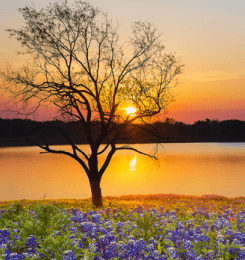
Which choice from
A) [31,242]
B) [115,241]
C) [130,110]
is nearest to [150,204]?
[130,110]

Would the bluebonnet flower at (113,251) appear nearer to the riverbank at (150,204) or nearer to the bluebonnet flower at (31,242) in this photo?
the bluebonnet flower at (31,242)

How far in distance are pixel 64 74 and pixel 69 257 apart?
15789mm

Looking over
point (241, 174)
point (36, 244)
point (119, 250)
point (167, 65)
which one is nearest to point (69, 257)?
point (119, 250)

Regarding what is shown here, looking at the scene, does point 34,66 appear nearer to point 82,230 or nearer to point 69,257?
point 82,230

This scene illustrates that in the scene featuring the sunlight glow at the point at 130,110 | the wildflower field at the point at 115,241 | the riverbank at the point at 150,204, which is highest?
the sunlight glow at the point at 130,110

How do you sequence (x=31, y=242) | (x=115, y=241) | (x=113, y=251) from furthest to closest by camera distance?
(x=31, y=242)
(x=115, y=241)
(x=113, y=251)

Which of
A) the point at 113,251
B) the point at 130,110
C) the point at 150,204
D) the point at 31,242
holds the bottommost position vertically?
the point at 150,204

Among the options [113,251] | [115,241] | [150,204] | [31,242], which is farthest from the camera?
[150,204]

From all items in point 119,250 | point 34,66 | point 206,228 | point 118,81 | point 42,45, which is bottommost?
point 206,228

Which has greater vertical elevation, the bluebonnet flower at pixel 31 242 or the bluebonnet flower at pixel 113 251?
the bluebonnet flower at pixel 113 251

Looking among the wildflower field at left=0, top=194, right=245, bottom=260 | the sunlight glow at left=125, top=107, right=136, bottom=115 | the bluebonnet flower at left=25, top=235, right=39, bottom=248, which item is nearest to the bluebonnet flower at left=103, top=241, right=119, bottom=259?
the wildflower field at left=0, top=194, right=245, bottom=260

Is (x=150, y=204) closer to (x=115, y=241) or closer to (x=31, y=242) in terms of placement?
(x=115, y=241)

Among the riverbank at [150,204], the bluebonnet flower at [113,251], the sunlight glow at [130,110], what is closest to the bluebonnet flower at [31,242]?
the bluebonnet flower at [113,251]

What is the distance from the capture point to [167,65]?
18.0 meters
